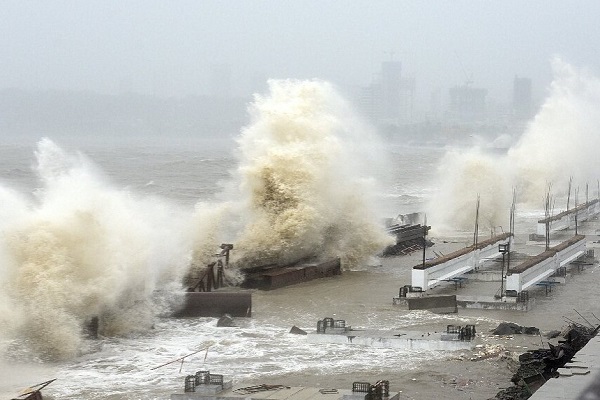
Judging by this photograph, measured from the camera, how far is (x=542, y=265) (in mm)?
26953

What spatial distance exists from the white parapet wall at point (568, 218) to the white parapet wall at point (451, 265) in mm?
4073

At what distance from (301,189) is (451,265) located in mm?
6065

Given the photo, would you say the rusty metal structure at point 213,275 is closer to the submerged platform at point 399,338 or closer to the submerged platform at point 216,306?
the submerged platform at point 216,306

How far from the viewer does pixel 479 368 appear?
57.9 feet

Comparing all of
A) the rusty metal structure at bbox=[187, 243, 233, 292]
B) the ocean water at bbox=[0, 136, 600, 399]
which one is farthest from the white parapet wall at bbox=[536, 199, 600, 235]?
the rusty metal structure at bbox=[187, 243, 233, 292]

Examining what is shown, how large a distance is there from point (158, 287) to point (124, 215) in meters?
1.81

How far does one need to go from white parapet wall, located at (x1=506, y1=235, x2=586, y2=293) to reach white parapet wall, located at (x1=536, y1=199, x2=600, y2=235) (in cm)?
268

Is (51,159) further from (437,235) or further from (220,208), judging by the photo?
(437,235)

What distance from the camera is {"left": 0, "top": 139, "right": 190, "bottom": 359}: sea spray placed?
19844 millimetres

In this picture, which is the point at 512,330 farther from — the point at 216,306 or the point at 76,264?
the point at 76,264

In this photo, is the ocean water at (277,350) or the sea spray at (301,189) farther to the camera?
the sea spray at (301,189)

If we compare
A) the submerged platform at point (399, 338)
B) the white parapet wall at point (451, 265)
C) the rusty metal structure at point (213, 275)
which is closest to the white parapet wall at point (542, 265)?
the white parapet wall at point (451, 265)

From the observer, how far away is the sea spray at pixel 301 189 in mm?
30328

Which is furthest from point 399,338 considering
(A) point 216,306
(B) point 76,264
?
(B) point 76,264
